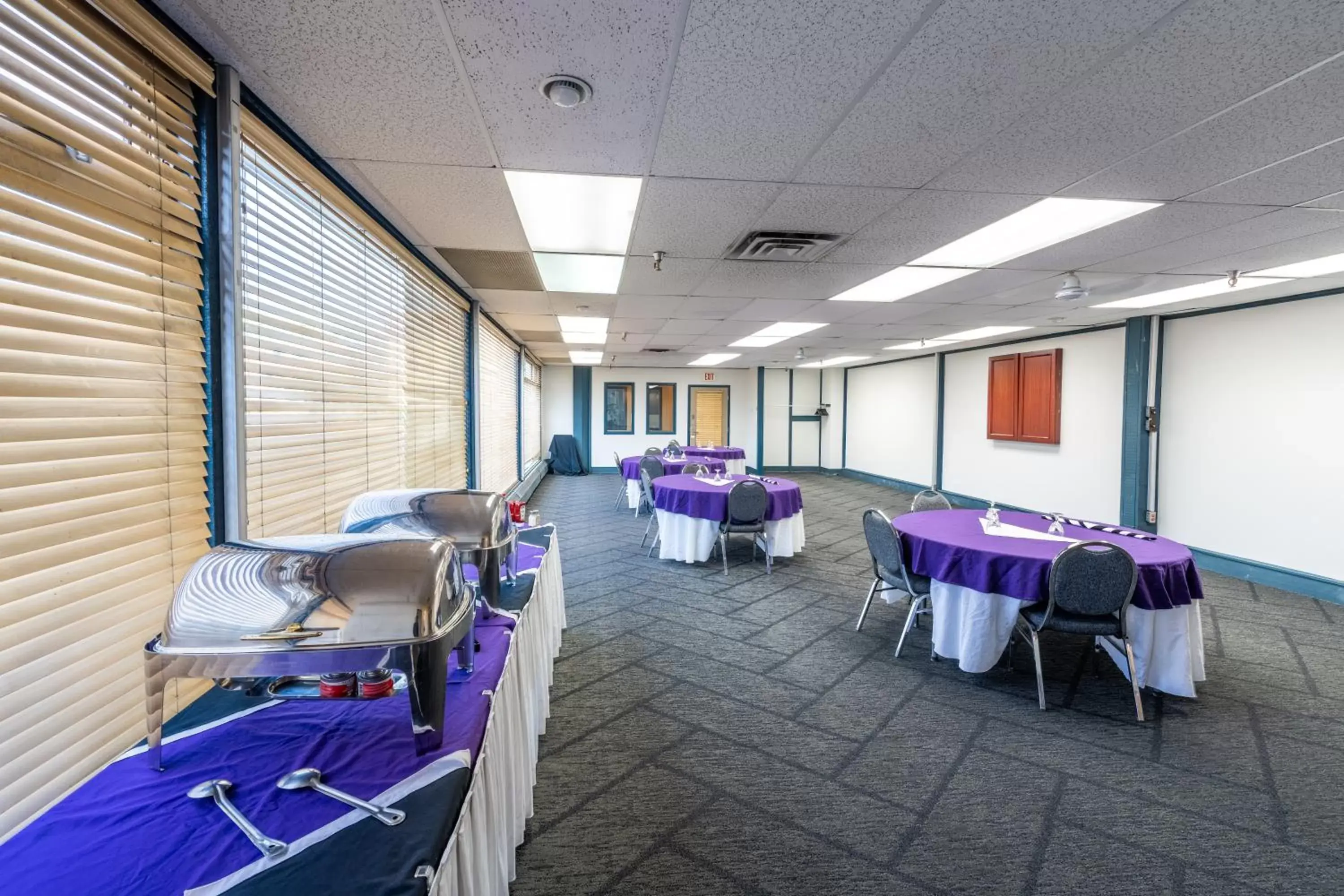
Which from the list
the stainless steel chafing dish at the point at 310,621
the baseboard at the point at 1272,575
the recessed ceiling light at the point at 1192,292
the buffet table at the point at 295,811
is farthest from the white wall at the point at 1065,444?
the stainless steel chafing dish at the point at 310,621

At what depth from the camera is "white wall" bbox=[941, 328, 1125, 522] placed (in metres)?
6.53

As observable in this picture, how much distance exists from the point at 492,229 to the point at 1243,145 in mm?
3444

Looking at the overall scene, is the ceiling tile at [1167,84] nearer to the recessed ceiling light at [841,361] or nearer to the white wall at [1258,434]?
the white wall at [1258,434]

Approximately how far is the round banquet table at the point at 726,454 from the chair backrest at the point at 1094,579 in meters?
6.80

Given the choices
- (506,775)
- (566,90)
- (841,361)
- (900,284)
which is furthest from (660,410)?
(506,775)

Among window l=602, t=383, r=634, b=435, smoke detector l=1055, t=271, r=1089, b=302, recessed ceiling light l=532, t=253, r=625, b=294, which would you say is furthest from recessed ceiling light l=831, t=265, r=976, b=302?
window l=602, t=383, r=634, b=435

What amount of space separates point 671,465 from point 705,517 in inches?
108

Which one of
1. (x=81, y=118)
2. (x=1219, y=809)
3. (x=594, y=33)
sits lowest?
(x=1219, y=809)

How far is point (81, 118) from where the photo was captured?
1.25 meters

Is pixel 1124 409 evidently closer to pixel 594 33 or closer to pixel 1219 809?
pixel 1219 809

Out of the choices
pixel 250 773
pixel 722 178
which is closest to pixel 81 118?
pixel 250 773

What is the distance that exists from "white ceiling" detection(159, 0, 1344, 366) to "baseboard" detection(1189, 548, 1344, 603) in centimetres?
296

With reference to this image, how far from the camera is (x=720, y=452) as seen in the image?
389 inches

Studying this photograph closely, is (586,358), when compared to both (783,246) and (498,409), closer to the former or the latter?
(498,409)
